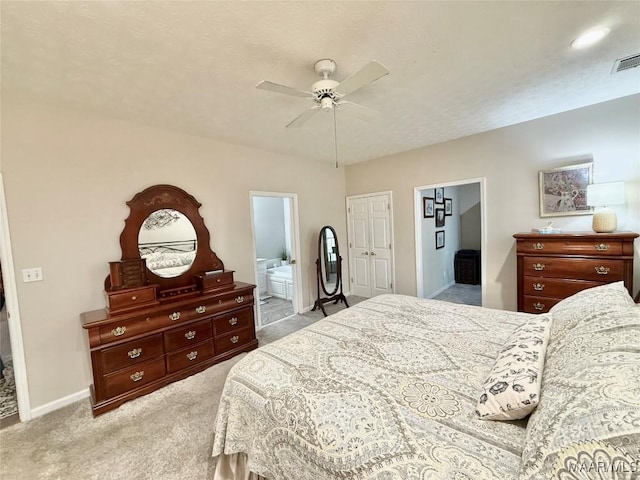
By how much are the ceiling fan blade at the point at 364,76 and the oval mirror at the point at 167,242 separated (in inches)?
90.5

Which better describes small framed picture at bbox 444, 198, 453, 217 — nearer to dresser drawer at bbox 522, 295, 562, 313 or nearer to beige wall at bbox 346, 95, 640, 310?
beige wall at bbox 346, 95, 640, 310

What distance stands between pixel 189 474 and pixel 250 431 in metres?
0.69

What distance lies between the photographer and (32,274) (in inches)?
87.0

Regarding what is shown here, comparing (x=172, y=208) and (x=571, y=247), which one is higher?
(x=172, y=208)

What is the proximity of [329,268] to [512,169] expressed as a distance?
2.99 metres

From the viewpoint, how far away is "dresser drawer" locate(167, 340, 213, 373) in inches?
101

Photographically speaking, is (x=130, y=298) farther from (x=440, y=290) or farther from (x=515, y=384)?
(x=440, y=290)

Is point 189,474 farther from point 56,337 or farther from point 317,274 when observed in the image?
point 317,274

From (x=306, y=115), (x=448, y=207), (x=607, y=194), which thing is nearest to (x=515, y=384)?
(x=306, y=115)

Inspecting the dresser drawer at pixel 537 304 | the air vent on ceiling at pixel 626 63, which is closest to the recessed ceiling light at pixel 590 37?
the air vent on ceiling at pixel 626 63

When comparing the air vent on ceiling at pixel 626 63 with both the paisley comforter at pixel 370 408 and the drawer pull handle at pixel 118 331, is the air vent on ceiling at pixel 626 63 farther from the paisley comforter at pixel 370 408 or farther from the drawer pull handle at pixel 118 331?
the drawer pull handle at pixel 118 331

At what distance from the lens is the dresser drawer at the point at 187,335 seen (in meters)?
2.55

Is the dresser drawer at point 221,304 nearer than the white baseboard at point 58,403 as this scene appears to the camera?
No

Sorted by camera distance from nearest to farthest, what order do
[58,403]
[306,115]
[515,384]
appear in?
1. [515,384]
2. [306,115]
3. [58,403]
